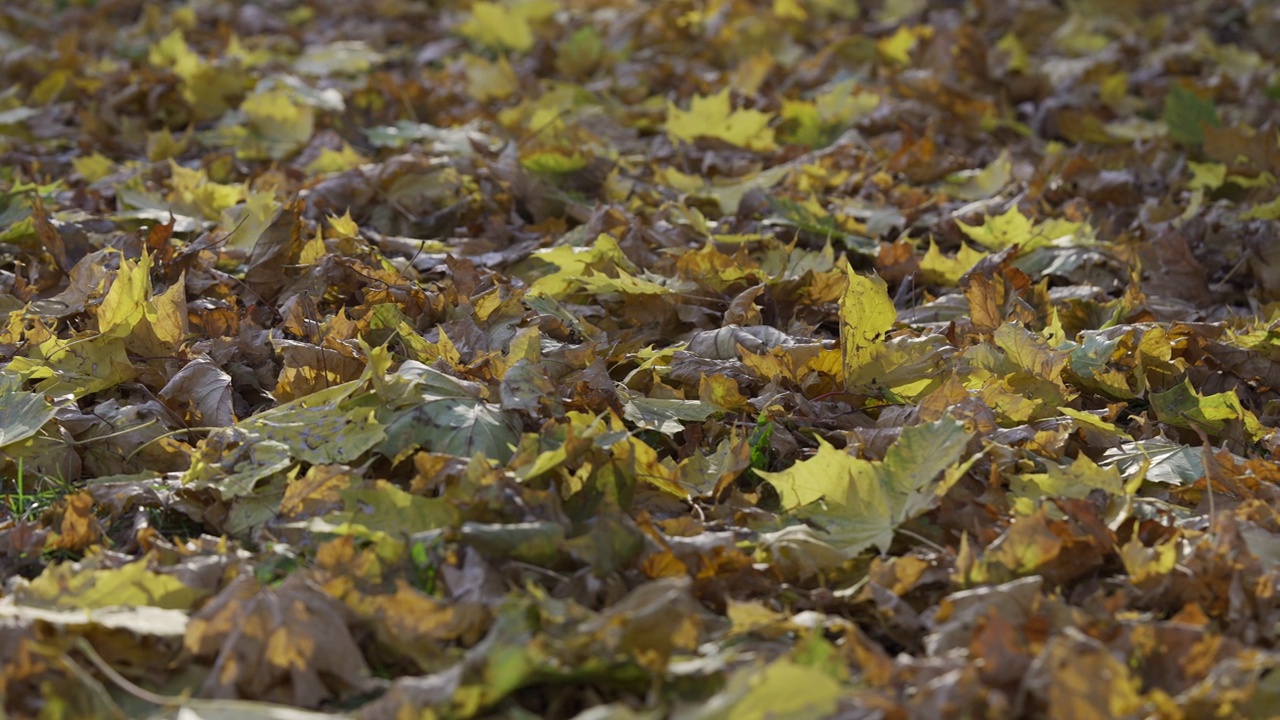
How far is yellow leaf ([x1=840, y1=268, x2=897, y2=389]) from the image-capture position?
2.02 meters

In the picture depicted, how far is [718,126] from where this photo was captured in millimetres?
3527

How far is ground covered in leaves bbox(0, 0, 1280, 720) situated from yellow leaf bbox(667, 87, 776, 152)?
0.01 m

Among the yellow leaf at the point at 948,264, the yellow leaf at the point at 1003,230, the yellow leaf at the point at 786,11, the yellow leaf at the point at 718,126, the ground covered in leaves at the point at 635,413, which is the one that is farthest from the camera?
the yellow leaf at the point at 786,11

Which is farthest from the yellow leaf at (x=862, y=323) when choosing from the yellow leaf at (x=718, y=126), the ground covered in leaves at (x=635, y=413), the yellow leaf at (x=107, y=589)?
the yellow leaf at (x=718, y=126)

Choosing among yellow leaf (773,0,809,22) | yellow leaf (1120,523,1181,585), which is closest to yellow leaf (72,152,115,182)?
yellow leaf (1120,523,1181,585)

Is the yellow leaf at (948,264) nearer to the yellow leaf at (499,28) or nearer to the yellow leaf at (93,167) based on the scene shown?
the yellow leaf at (93,167)

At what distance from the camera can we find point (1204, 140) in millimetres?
3328

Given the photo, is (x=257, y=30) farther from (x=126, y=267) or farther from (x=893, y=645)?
(x=893, y=645)

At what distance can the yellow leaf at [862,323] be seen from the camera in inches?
79.6

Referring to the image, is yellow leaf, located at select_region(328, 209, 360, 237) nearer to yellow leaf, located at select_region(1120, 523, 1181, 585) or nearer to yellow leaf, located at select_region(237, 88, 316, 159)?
yellow leaf, located at select_region(237, 88, 316, 159)

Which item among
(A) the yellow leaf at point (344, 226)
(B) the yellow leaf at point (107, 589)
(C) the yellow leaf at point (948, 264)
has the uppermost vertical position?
(A) the yellow leaf at point (344, 226)

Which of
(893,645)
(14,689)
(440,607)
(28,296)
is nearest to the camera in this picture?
(14,689)

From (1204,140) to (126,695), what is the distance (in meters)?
3.08

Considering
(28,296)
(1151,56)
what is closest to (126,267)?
(28,296)
